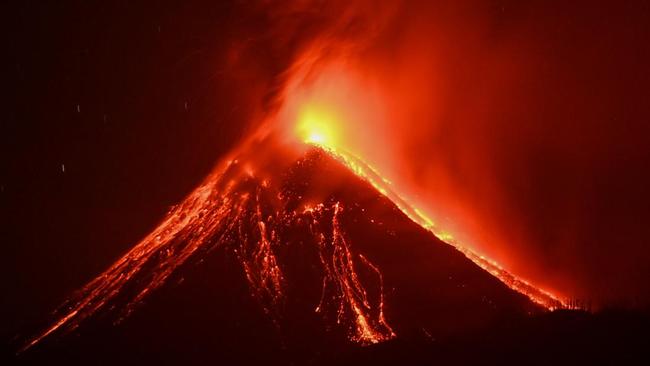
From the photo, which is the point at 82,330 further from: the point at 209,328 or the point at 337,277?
→ the point at 337,277

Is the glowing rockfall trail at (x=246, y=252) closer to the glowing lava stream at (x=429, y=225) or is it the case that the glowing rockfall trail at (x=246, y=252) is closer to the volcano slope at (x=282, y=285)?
the volcano slope at (x=282, y=285)

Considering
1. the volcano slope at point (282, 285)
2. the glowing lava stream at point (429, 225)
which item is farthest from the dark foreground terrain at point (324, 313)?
the glowing lava stream at point (429, 225)

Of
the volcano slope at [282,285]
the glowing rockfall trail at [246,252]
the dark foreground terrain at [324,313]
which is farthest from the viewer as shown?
the glowing rockfall trail at [246,252]

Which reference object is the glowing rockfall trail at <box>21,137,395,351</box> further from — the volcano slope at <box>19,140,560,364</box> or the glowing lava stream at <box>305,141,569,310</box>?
the glowing lava stream at <box>305,141,569,310</box>

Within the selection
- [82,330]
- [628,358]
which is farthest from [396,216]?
[628,358]

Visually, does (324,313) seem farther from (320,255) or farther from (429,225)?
(429,225)

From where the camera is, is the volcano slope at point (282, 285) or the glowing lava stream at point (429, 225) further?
the glowing lava stream at point (429, 225)

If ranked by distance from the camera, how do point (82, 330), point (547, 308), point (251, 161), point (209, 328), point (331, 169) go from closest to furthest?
point (547, 308) < point (209, 328) < point (82, 330) < point (331, 169) < point (251, 161)
